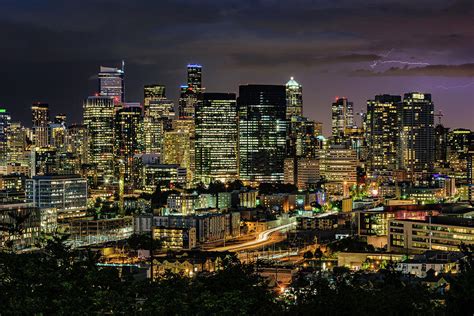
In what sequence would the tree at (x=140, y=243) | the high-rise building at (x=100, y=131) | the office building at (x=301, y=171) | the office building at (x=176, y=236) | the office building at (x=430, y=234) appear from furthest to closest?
the high-rise building at (x=100, y=131) < the office building at (x=301, y=171) < the office building at (x=176, y=236) < the tree at (x=140, y=243) < the office building at (x=430, y=234)

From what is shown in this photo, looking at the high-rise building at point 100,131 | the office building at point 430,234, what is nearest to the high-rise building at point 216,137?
the high-rise building at point 100,131

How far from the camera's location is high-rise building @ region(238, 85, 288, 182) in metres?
73.9

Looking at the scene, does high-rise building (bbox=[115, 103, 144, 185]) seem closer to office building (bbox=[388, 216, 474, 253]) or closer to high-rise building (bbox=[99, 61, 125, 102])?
high-rise building (bbox=[99, 61, 125, 102])

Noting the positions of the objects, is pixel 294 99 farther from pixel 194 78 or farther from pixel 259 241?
pixel 259 241

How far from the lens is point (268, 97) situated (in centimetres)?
7631

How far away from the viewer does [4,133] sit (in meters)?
81.5

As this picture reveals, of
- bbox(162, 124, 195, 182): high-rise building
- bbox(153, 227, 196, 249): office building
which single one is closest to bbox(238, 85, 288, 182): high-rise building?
bbox(162, 124, 195, 182): high-rise building

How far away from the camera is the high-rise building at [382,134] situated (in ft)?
277

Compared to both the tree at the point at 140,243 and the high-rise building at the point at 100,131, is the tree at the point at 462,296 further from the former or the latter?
the high-rise building at the point at 100,131

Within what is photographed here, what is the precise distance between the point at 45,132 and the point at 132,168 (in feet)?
79.5

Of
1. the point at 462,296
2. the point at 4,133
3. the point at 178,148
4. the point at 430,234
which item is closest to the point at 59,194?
the point at 430,234

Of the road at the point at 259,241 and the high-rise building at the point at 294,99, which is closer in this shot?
the road at the point at 259,241

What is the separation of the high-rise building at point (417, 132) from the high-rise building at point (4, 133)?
38047 millimetres

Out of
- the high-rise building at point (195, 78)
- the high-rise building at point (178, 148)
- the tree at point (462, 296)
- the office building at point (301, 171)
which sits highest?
the high-rise building at point (195, 78)
